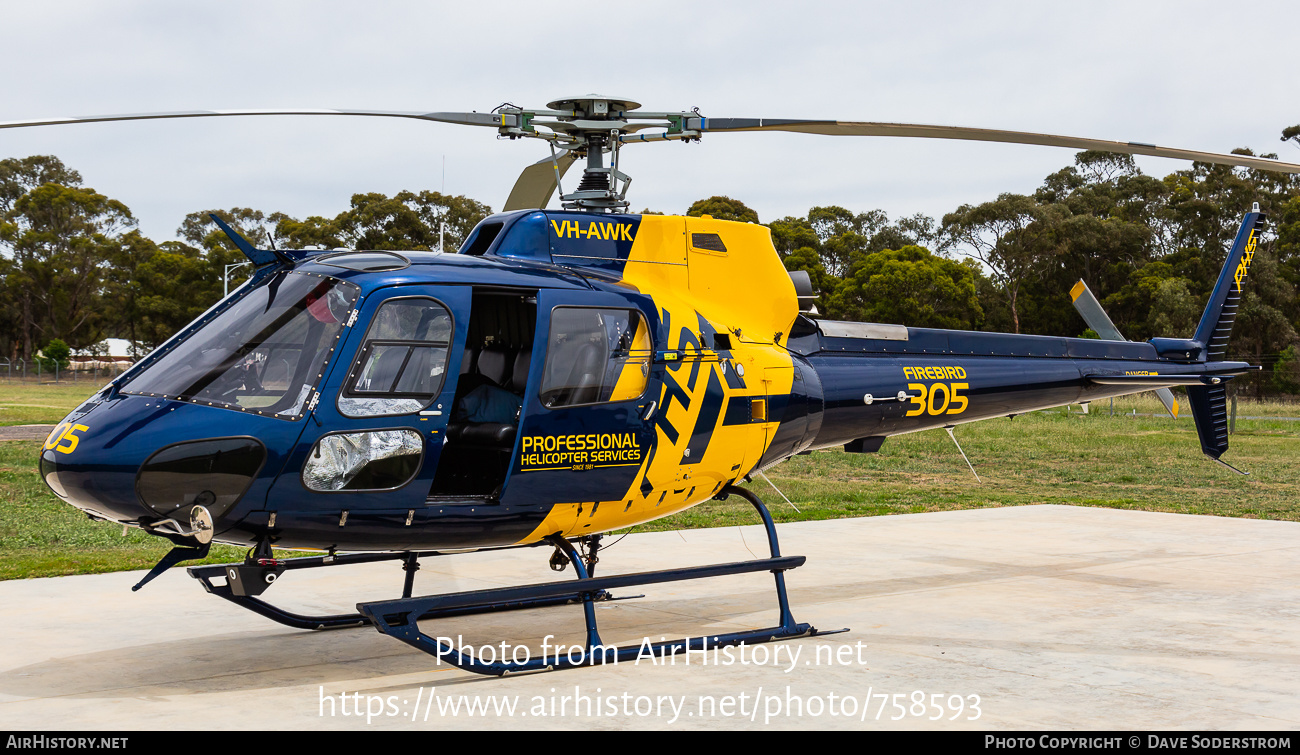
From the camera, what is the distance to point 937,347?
9070 millimetres

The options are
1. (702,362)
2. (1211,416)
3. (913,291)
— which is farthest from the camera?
(913,291)

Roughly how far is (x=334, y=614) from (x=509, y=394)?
2.70 metres

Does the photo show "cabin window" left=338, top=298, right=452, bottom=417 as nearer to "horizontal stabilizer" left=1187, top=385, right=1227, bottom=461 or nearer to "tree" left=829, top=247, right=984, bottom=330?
"horizontal stabilizer" left=1187, top=385, right=1227, bottom=461

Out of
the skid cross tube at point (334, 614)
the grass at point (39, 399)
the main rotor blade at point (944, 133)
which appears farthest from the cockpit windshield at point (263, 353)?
the grass at point (39, 399)

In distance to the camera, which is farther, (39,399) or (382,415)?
(39,399)

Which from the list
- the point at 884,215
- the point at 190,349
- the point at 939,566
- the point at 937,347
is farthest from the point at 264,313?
the point at 884,215

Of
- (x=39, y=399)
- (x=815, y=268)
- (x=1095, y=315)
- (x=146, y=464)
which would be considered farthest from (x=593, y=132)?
(x=815, y=268)

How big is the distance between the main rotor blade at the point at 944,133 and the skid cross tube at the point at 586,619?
2.52 meters

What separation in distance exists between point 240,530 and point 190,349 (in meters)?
1.00

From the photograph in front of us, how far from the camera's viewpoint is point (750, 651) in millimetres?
7074

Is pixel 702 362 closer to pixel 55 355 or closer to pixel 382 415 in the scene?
pixel 382 415

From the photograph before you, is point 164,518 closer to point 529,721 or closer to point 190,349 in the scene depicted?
point 190,349

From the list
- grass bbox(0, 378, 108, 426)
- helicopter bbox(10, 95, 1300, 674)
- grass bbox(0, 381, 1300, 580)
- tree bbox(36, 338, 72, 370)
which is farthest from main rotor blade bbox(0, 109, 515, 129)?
tree bbox(36, 338, 72, 370)

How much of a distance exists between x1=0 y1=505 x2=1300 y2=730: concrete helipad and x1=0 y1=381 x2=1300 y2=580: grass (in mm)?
2524
